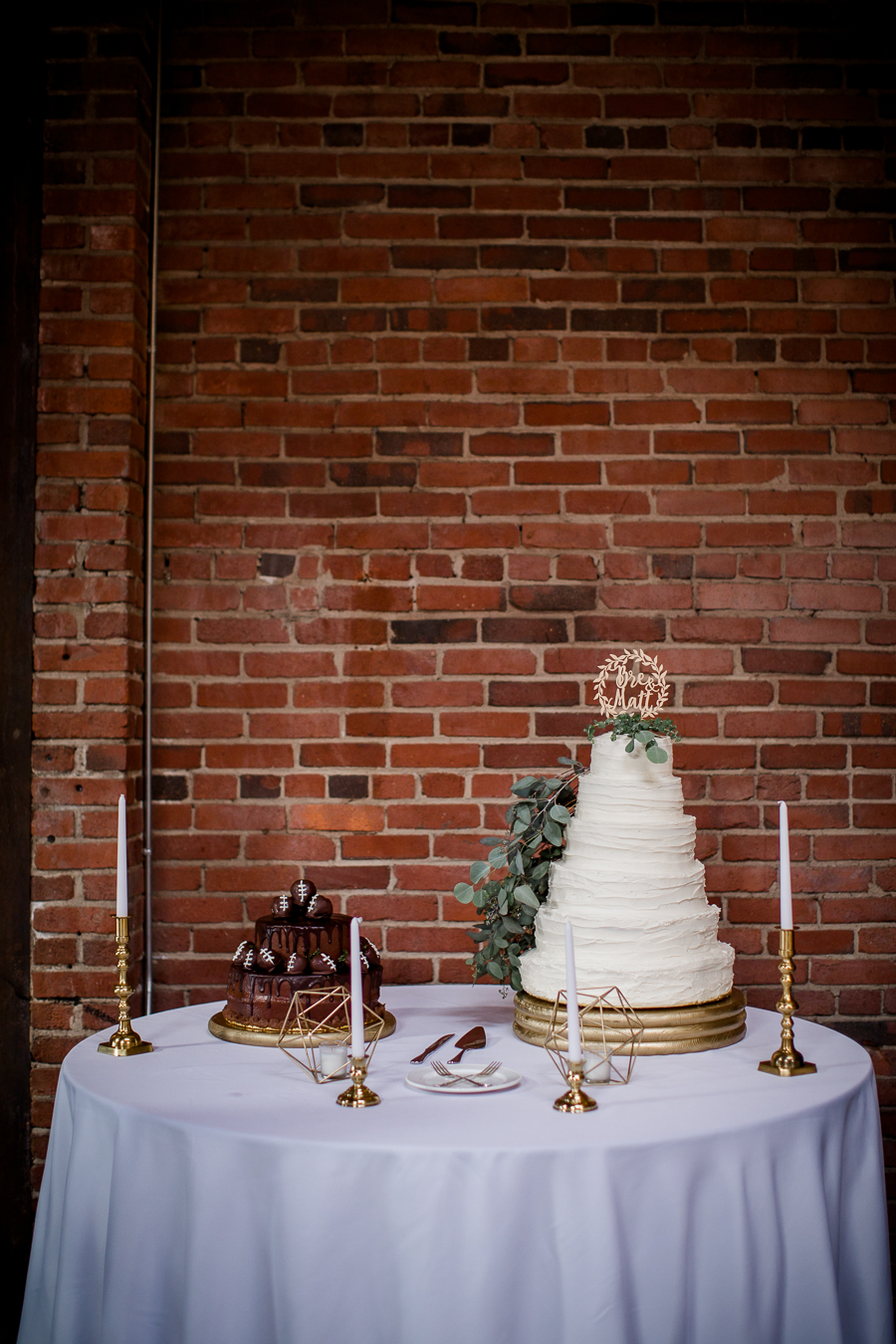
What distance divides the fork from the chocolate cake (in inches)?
8.5

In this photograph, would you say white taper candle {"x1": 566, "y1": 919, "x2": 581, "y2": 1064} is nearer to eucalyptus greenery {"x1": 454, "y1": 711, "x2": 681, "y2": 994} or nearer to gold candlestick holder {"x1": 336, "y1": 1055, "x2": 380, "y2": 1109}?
gold candlestick holder {"x1": 336, "y1": 1055, "x2": 380, "y2": 1109}

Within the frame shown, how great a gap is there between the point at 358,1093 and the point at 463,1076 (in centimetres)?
16

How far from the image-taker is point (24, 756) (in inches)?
89.5

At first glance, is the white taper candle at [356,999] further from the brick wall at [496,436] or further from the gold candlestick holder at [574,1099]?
the brick wall at [496,436]

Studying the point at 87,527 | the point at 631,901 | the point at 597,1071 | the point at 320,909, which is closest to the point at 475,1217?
the point at 597,1071

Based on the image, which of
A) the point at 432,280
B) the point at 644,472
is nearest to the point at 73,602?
the point at 432,280

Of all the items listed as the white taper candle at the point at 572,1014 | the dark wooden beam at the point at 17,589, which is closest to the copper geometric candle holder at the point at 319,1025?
the white taper candle at the point at 572,1014

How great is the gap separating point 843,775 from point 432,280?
152 centimetres

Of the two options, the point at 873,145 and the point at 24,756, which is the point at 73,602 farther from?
the point at 873,145

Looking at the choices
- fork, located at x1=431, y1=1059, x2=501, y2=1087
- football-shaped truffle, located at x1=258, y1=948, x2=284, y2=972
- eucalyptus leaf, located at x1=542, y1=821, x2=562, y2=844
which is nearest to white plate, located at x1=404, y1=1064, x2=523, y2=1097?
fork, located at x1=431, y1=1059, x2=501, y2=1087

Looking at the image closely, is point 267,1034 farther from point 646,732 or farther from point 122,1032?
point 646,732

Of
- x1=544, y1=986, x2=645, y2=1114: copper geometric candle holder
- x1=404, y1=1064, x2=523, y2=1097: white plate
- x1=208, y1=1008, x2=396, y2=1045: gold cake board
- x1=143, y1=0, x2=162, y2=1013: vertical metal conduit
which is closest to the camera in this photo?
x1=404, y1=1064, x2=523, y2=1097: white plate

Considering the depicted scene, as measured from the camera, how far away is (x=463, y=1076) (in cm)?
145

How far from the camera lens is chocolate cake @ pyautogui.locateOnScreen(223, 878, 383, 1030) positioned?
166cm
